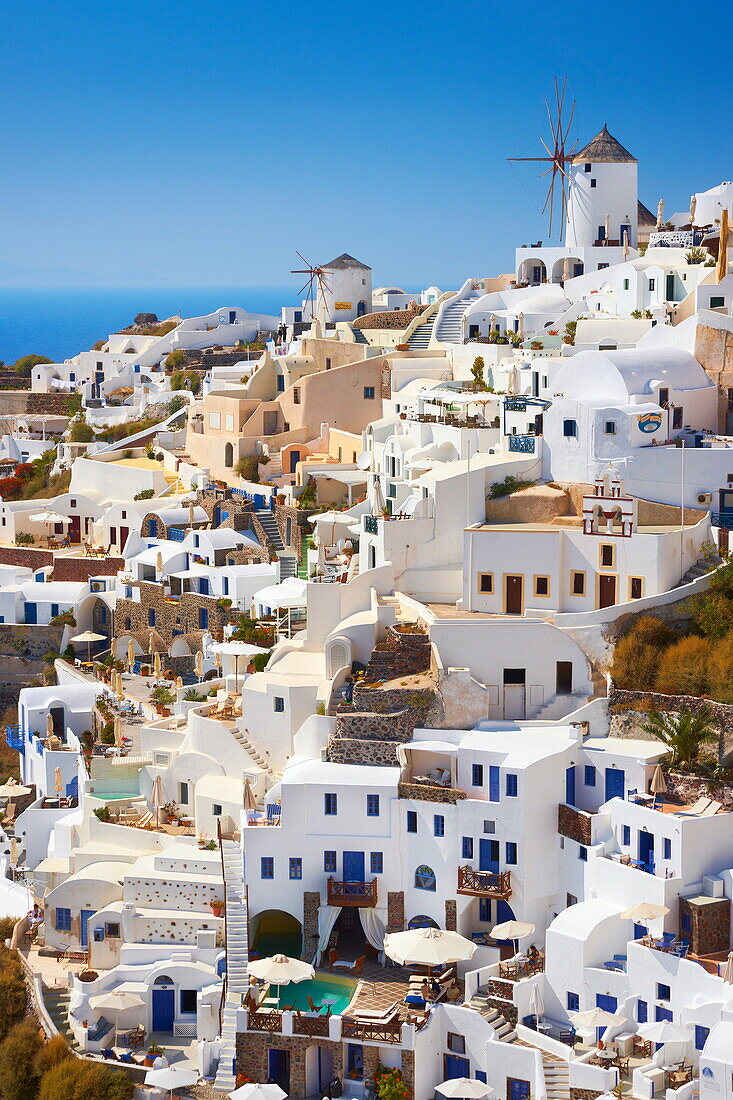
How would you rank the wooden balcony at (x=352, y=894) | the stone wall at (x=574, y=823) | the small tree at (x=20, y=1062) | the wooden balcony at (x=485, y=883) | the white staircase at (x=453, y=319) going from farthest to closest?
the white staircase at (x=453, y=319) → the wooden balcony at (x=352, y=894) → the wooden balcony at (x=485, y=883) → the stone wall at (x=574, y=823) → the small tree at (x=20, y=1062)

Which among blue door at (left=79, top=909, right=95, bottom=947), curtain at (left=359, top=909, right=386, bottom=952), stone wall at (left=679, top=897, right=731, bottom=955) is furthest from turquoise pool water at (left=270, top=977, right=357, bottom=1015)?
stone wall at (left=679, top=897, right=731, bottom=955)

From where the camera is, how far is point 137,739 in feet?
131

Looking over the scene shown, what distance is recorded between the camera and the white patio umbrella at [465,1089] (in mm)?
29031

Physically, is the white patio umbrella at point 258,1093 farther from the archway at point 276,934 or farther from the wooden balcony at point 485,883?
the wooden balcony at point 485,883

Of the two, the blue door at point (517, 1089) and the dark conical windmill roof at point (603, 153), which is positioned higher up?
the dark conical windmill roof at point (603, 153)

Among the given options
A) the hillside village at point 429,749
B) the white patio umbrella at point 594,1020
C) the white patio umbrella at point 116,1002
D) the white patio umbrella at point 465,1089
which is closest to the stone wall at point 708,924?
the hillside village at point 429,749

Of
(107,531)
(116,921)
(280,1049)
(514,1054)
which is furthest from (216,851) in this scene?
(107,531)

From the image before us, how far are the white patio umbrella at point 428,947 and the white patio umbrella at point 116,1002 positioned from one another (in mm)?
4841

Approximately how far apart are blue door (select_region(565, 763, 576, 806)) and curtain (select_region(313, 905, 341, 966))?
15.7 feet

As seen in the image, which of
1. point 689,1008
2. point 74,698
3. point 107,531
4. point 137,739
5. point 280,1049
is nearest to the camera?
point 689,1008

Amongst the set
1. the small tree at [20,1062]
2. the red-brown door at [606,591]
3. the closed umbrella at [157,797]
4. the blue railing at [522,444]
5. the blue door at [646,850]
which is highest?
the blue railing at [522,444]

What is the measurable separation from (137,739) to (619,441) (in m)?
13.0

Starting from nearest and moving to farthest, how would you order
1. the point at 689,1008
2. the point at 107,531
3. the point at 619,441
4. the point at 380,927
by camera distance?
the point at 689,1008, the point at 380,927, the point at 619,441, the point at 107,531

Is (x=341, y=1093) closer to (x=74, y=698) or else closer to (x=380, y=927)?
(x=380, y=927)
